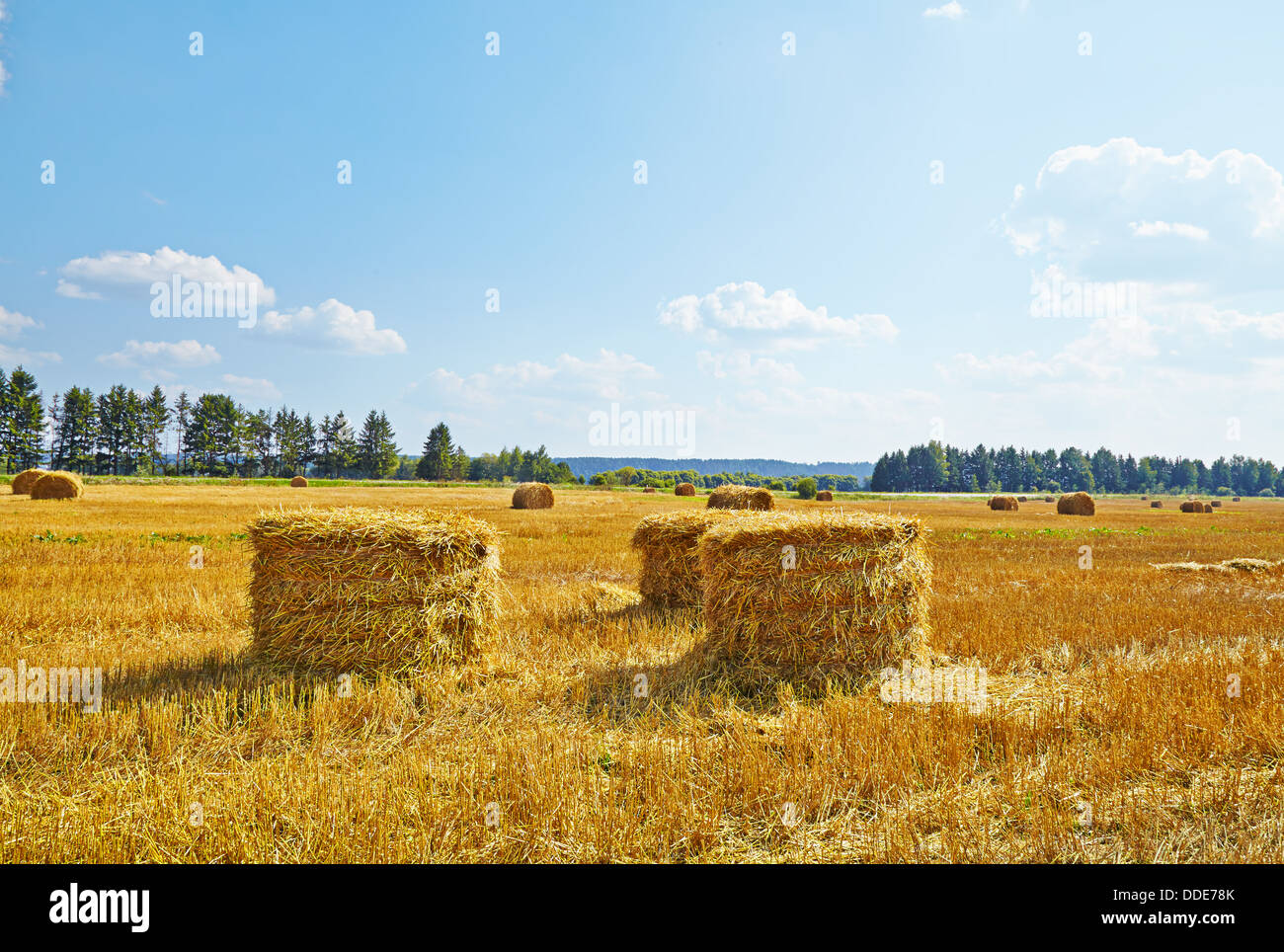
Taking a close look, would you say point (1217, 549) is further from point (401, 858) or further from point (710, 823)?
point (401, 858)

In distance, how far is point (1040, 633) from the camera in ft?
26.9

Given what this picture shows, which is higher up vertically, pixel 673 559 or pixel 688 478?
pixel 688 478

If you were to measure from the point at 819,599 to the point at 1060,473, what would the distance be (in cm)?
21381

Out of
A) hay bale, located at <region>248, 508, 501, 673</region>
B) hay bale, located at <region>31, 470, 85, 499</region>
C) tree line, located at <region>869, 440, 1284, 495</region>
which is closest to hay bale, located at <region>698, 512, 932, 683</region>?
hay bale, located at <region>248, 508, 501, 673</region>

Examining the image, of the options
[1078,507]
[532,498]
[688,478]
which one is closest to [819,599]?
[532,498]

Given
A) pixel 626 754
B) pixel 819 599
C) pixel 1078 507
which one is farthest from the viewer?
pixel 1078 507

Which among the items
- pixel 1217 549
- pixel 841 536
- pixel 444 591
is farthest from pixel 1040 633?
pixel 1217 549

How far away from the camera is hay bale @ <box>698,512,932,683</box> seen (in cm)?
686

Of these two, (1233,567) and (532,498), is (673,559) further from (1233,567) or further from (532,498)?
(532,498)

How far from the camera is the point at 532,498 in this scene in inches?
1630

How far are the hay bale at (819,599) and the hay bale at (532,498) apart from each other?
34.5 meters

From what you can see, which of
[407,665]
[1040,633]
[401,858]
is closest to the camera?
[401,858]

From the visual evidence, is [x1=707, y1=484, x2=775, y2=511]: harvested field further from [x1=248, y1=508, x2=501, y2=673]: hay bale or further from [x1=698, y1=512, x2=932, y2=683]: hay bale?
[x1=248, y1=508, x2=501, y2=673]: hay bale

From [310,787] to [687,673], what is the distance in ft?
12.9
